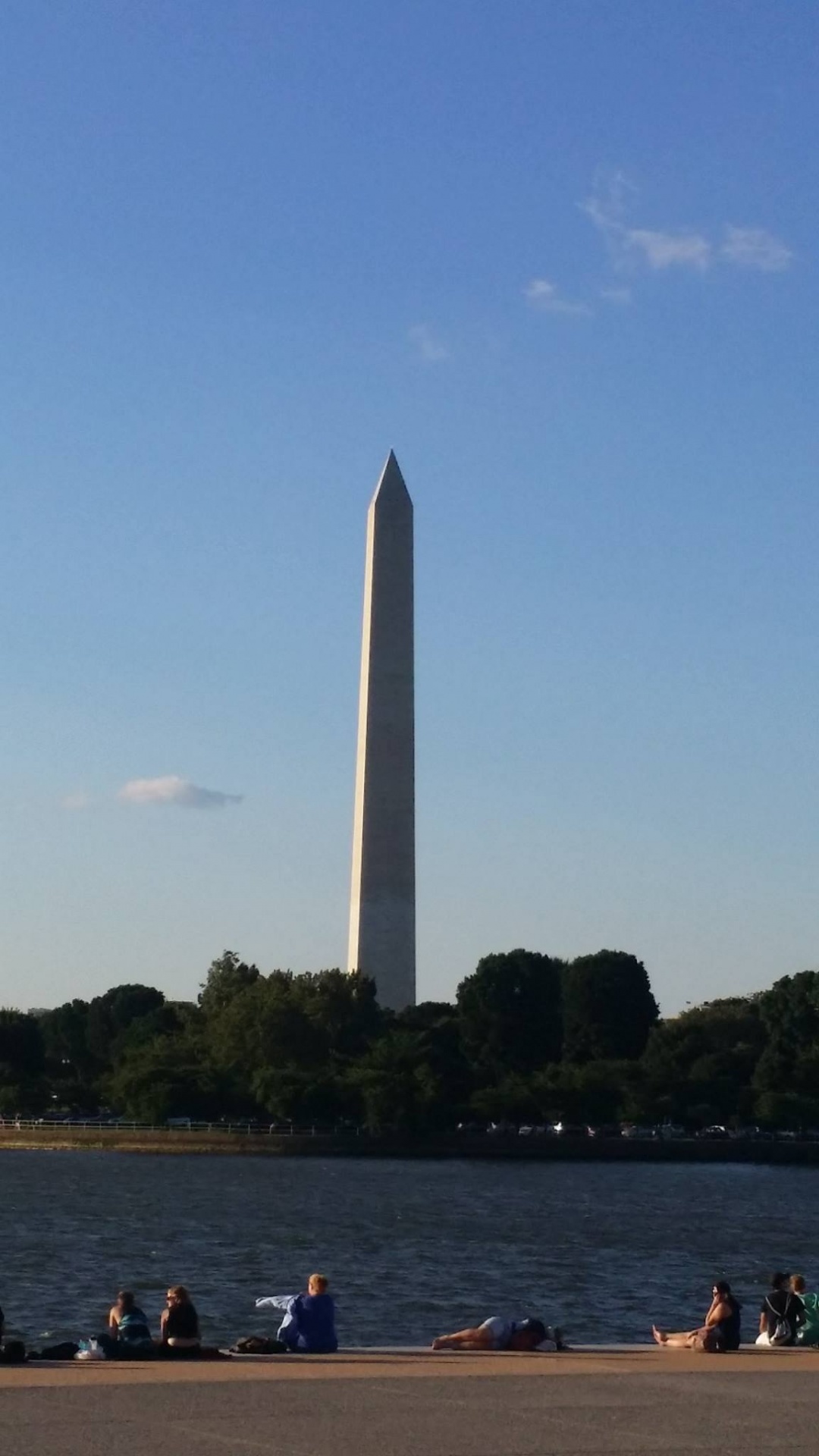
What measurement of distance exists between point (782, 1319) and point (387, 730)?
59.3 metres

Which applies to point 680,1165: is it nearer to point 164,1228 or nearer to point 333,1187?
point 333,1187

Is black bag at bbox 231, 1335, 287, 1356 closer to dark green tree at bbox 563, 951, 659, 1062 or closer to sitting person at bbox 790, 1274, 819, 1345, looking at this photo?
sitting person at bbox 790, 1274, 819, 1345

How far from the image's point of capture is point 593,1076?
264 feet

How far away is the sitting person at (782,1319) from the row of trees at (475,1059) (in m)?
60.4

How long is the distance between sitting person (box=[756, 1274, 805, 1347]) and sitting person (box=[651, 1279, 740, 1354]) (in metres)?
0.63

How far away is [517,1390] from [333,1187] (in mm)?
44521

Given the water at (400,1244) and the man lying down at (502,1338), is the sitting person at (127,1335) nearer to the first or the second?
the man lying down at (502,1338)

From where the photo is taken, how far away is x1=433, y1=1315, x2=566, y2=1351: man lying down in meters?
15.7

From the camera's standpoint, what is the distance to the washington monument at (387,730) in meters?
75.8

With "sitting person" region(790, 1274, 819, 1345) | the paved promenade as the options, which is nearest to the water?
"sitting person" region(790, 1274, 819, 1345)

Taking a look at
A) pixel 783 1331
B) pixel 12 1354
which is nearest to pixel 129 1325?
pixel 12 1354

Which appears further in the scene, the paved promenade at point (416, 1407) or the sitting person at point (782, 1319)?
the sitting person at point (782, 1319)

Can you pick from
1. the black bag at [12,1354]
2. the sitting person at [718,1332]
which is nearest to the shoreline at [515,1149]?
the sitting person at [718,1332]

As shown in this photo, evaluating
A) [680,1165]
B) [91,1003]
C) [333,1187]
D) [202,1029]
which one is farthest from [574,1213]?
[91,1003]
